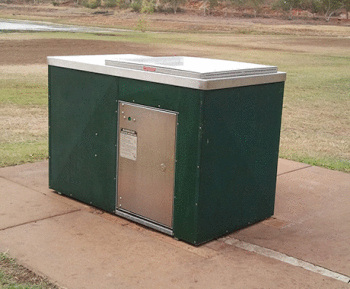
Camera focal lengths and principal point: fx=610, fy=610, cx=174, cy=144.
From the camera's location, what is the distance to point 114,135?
18.8 feet

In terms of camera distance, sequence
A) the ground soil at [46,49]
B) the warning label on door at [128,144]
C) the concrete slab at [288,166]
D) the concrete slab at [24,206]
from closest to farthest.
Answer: the warning label on door at [128,144], the concrete slab at [24,206], the concrete slab at [288,166], the ground soil at [46,49]

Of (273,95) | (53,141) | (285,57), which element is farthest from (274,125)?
(285,57)

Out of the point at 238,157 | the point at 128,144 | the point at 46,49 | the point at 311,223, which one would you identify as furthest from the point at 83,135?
the point at 46,49

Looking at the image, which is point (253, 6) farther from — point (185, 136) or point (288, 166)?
point (185, 136)

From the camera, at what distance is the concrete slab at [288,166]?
7.71 meters

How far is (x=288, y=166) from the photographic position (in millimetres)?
7926

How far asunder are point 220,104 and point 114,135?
3.90ft

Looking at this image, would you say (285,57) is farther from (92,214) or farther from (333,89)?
(92,214)

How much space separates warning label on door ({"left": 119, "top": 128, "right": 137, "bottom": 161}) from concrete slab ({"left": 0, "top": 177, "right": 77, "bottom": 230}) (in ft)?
2.77

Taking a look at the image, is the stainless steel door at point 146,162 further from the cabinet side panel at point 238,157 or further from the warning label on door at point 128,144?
the cabinet side panel at point 238,157

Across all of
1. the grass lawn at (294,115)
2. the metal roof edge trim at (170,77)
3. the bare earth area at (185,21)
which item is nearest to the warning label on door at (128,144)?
the metal roof edge trim at (170,77)

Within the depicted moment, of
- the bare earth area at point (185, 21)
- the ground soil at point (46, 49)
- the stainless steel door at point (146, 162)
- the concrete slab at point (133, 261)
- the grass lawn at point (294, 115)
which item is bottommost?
the bare earth area at point (185, 21)

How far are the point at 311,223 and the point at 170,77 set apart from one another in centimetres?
205

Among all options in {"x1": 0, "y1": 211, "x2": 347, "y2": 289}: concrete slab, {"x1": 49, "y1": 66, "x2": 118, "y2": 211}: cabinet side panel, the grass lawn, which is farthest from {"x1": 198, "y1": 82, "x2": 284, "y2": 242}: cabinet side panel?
the grass lawn
